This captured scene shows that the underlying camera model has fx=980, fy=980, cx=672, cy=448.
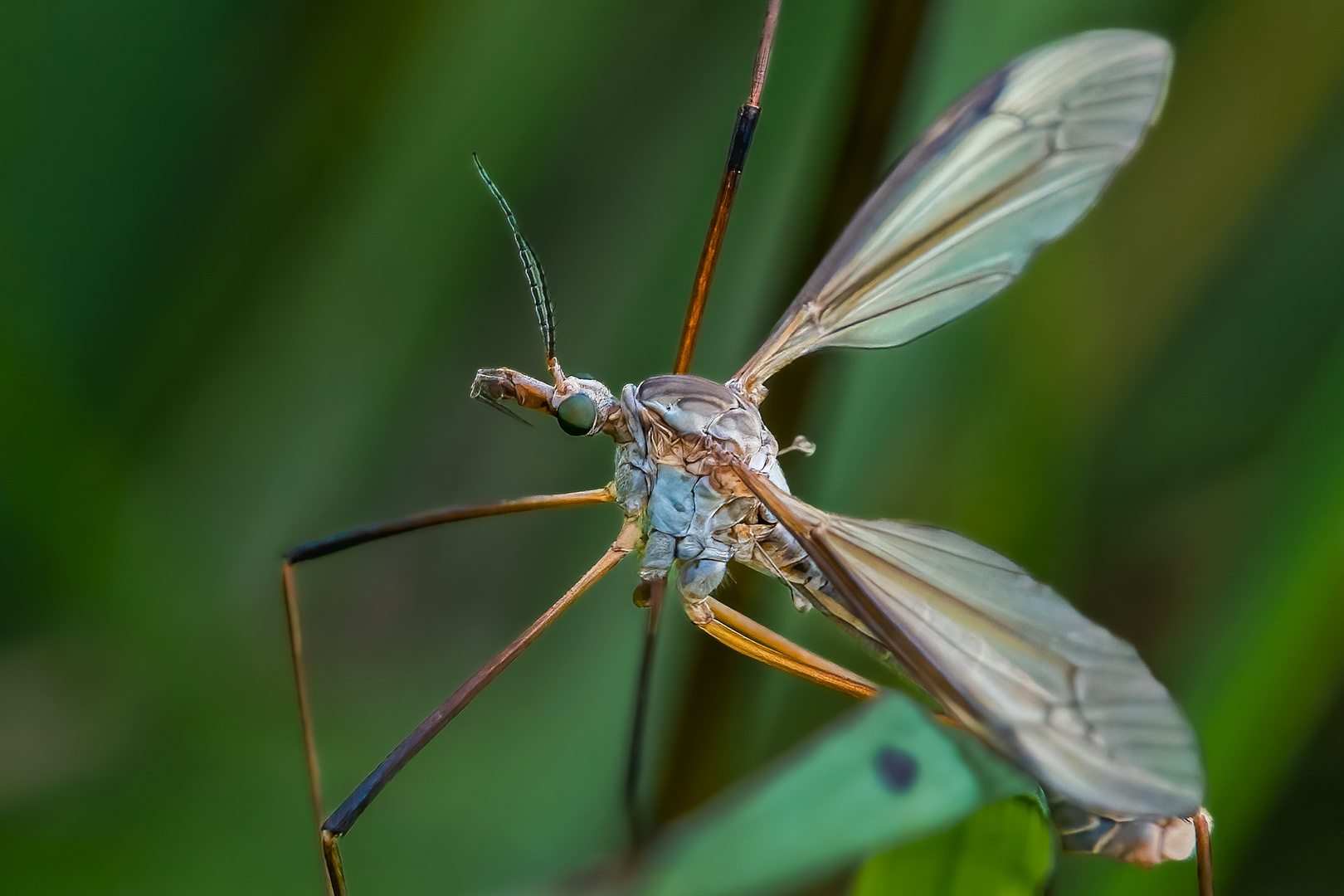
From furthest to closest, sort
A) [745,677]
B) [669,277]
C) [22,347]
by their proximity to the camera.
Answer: [669,277]
[22,347]
[745,677]

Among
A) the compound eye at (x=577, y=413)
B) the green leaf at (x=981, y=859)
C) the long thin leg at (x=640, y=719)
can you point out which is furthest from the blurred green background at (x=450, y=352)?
the green leaf at (x=981, y=859)

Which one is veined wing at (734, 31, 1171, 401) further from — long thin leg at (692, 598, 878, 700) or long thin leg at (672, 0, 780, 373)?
long thin leg at (692, 598, 878, 700)

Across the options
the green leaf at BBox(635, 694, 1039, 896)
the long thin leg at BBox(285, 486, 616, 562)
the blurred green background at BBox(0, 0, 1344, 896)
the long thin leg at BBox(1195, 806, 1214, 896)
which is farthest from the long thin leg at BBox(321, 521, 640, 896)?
the long thin leg at BBox(1195, 806, 1214, 896)

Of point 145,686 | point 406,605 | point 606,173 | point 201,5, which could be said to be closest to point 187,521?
point 145,686

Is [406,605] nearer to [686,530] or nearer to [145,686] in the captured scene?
[145,686]

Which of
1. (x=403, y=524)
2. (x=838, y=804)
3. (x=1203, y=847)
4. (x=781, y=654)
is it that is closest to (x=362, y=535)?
(x=403, y=524)

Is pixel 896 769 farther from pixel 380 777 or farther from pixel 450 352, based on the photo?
pixel 450 352
